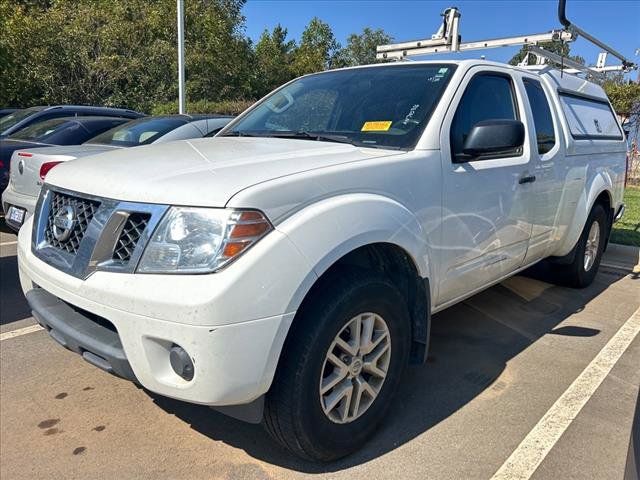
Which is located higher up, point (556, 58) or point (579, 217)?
point (556, 58)

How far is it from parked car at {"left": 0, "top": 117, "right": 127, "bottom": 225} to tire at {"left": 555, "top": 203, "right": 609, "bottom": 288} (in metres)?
6.02

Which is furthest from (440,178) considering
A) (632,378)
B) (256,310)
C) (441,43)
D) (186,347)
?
(441,43)

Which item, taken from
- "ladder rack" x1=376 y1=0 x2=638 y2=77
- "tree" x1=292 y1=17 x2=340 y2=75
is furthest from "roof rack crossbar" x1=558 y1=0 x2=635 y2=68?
"tree" x1=292 y1=17 x2=340 y2=75

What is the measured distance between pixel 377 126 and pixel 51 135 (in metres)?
5.55

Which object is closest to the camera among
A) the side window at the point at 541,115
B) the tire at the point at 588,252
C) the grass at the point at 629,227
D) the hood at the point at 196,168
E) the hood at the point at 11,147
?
the hood at the point at 196,168

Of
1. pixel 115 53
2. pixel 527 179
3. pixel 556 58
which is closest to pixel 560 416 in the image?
pixel 527 179

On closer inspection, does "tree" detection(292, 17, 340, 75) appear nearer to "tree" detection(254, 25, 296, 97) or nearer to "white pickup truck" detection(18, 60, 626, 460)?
"tree" detection(254, 25, 296, 97)

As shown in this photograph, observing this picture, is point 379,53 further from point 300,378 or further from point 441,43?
point 300,378

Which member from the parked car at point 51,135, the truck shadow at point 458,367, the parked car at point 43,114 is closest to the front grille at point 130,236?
the truck shadow at point 458,367

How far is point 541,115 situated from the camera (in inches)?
160

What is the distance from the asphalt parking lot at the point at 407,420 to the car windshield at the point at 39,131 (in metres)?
3.78

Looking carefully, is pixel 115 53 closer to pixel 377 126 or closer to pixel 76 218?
pixel 377 126

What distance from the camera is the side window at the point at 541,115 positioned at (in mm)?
3955

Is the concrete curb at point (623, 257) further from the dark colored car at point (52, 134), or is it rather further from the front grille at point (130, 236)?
the dark colored car at point (52, 134)
